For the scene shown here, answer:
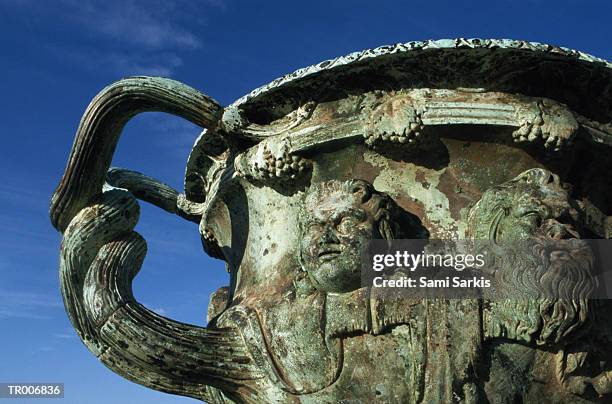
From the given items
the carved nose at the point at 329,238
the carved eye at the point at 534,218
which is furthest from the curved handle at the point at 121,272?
the carved eye at the point at 534,218

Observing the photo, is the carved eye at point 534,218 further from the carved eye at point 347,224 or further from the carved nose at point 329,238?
the carved nose at point 329,238

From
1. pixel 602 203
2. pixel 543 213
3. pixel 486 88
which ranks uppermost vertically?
pixel 486 88

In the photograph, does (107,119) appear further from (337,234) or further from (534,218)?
(534,218)

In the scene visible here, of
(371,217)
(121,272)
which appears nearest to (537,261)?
(371,217)

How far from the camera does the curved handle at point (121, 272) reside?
13.8 feet

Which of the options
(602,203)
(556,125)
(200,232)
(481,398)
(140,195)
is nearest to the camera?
(481,398)

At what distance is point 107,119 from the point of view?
4.44m

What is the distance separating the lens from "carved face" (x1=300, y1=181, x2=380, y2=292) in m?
3.90

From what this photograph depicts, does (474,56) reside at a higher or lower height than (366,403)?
higher

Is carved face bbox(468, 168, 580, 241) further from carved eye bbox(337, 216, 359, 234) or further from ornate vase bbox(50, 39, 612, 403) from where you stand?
carved eye bbox(337, 216, 359, 234)

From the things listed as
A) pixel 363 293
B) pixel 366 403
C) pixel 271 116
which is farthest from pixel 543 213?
pixel 271 116

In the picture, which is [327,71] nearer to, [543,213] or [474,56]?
[474,56]

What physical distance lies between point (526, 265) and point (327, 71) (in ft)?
4.52

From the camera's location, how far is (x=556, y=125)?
4.04 meters
